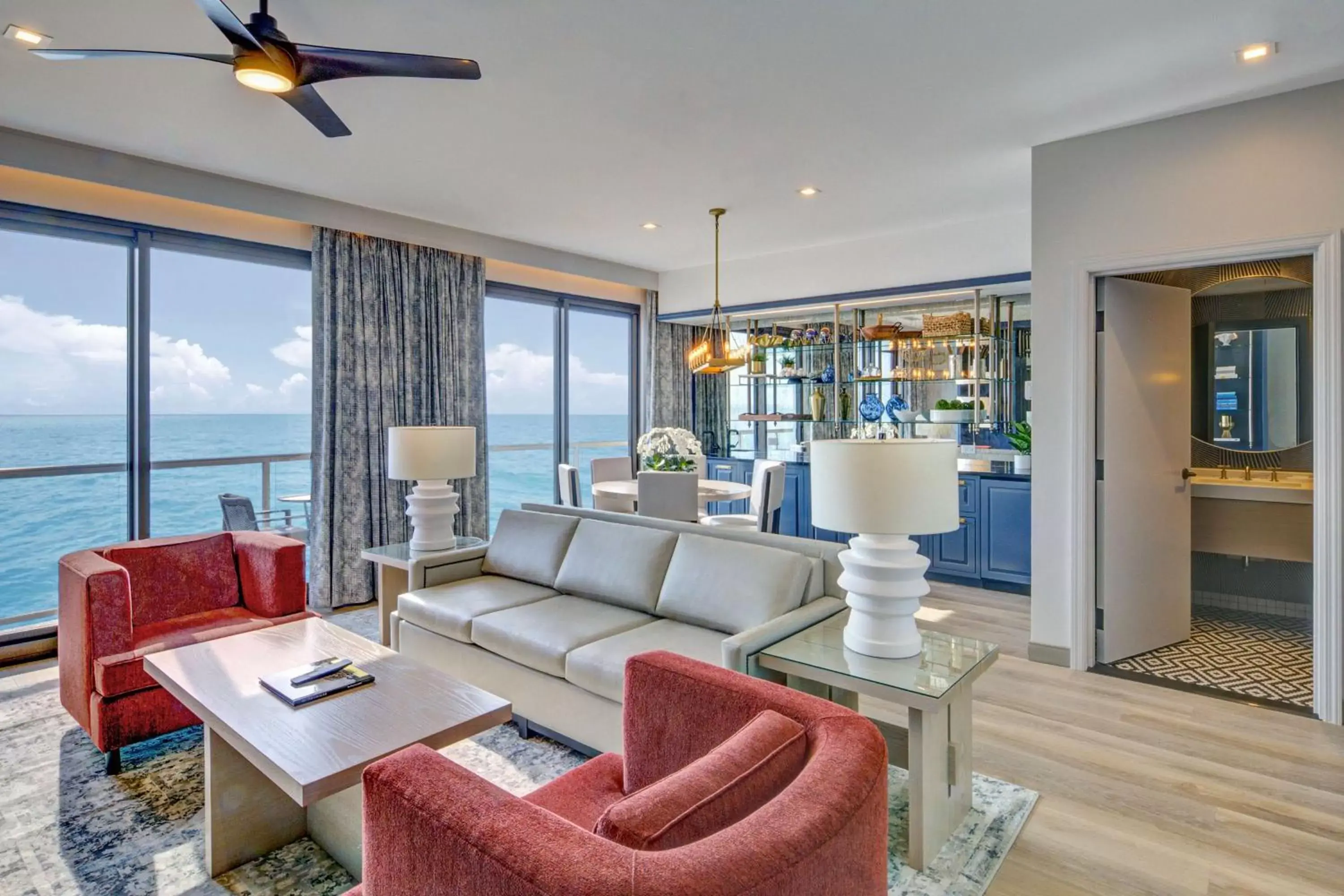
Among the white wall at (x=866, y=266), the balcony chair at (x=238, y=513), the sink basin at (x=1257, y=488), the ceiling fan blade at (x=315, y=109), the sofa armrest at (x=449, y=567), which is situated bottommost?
the sofa armrest at (x=449, y=567)

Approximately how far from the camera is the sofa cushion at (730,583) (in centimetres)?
273

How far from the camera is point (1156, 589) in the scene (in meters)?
3.96

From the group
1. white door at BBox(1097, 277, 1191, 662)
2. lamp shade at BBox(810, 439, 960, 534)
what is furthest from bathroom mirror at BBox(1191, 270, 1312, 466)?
lamp shade at BBox(810, 439, 960, 534)

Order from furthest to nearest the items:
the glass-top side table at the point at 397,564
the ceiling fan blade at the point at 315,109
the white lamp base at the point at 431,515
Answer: the white lamp base at the point at 431,515
the glass-top side table at the point at 397,564
the ceiling fan blade at the point at 315,109

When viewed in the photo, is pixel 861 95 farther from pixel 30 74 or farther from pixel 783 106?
pixel 30 74

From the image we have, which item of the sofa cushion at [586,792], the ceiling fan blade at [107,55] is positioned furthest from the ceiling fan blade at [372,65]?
the sofa cushion at [586,792]

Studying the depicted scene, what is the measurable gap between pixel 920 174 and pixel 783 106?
1.38 metres

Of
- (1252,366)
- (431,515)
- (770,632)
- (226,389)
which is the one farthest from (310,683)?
(1252,366)

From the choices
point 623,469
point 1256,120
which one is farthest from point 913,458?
point 623,469

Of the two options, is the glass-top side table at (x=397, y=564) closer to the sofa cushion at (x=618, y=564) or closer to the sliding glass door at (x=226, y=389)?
the sofa cushion at (x=618, y=564)

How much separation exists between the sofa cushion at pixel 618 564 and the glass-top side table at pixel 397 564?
2.07ft

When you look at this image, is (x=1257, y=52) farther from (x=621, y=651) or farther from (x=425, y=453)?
(x=425, y=453)

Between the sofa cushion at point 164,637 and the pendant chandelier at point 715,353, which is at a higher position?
the pendant chandelier at point 715,353

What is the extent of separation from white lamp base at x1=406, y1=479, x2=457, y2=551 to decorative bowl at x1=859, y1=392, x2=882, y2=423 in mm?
3906
